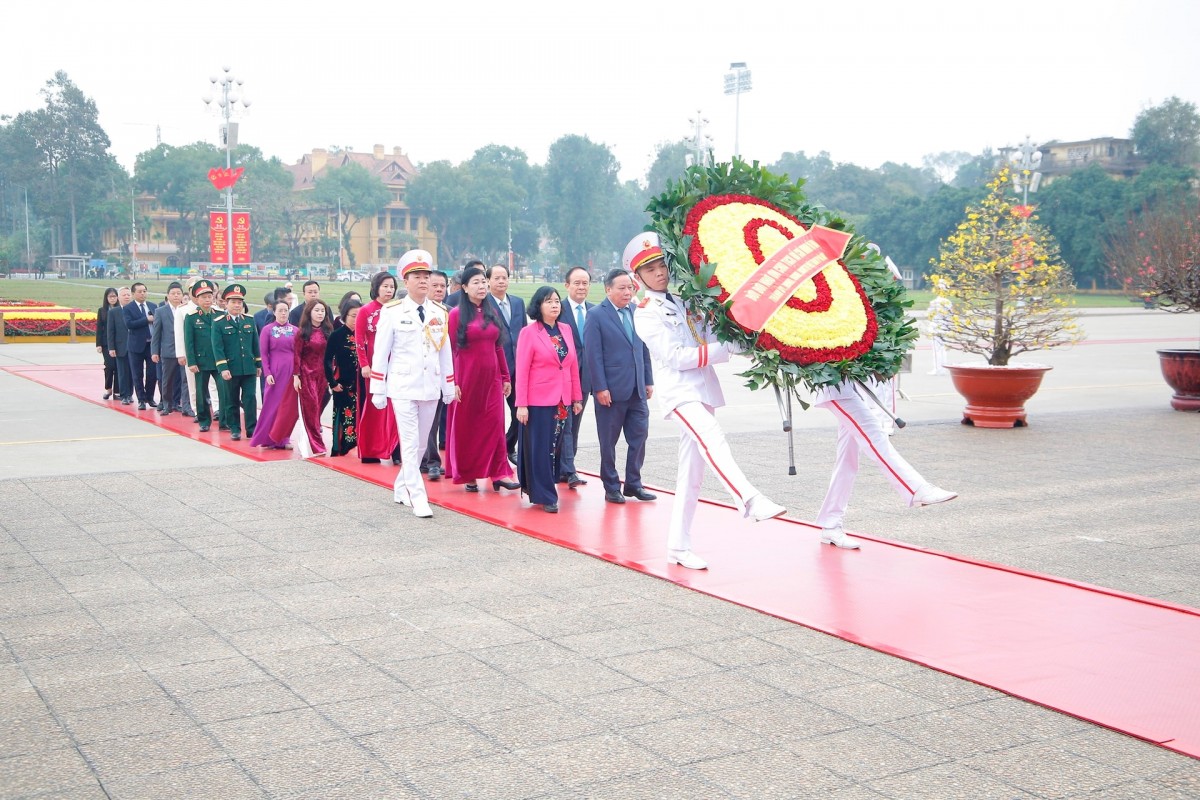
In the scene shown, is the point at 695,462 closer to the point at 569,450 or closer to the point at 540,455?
the point at 540,455

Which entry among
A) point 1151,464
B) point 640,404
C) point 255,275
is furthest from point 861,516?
point 255,275

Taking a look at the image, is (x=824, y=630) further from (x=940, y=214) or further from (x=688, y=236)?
(x=940, y=214)

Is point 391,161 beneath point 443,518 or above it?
above

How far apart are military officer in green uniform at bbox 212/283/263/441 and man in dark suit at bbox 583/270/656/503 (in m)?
4.75

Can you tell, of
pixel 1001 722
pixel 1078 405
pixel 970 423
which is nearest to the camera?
pixel 1001 722

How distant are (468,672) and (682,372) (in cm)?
235

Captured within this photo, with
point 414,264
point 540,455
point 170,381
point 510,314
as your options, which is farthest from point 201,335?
point 540,455

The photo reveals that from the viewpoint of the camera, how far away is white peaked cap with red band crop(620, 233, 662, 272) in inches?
247

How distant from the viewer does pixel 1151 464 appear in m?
10.1

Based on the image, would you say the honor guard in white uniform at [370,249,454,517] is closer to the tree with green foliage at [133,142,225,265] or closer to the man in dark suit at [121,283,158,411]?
the man in dark suit at [121,283,158,411]

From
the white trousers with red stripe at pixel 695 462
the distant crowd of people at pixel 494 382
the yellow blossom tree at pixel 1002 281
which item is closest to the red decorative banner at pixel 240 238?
the distant crowd of people at pixel 494 382

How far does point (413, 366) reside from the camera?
25.6ft

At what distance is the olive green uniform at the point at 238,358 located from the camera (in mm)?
11492

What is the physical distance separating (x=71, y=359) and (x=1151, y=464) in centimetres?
2035
